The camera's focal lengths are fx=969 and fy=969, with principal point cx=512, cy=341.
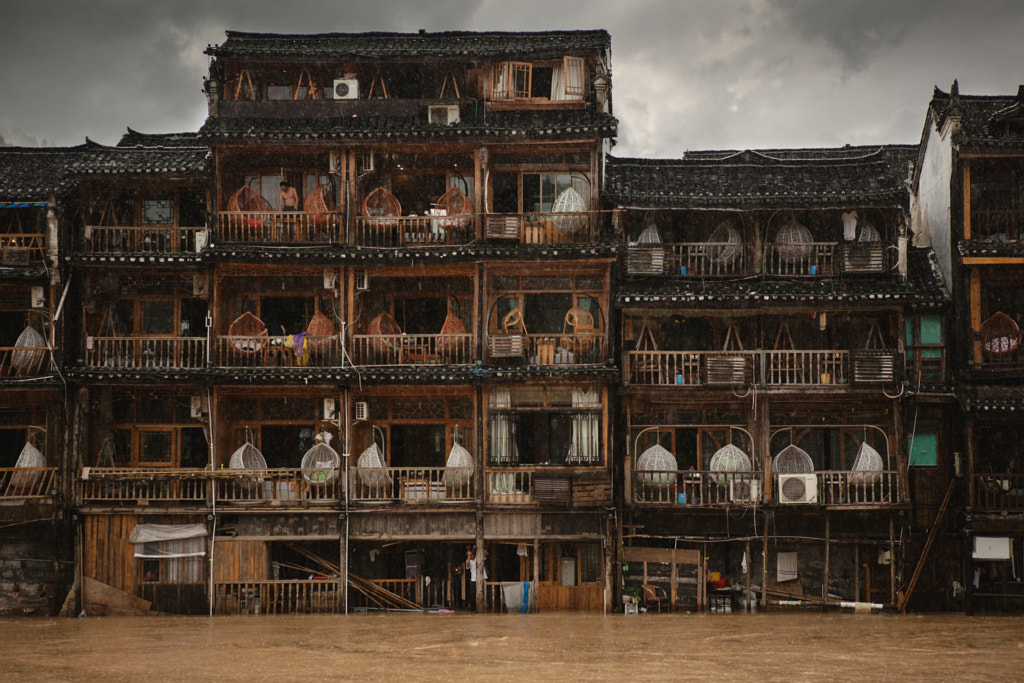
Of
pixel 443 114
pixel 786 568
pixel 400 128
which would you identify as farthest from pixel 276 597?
pixel 443 114

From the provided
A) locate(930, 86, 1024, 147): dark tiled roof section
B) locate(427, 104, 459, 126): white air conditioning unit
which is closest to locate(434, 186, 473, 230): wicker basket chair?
locate(427, 104, 459, 126): white air conditioning unit

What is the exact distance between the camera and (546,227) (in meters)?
28.4

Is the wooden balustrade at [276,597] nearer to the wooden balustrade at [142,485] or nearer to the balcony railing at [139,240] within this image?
the wooden balustrade at [142,485]

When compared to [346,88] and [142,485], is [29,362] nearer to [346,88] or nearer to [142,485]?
[142,485]

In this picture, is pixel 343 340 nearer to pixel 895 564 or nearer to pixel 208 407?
pixel 208 407

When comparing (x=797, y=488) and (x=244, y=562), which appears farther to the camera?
(x=244, y=562)

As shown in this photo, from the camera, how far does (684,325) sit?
2969 centimetres

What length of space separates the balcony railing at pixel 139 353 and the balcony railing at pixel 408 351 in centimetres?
465

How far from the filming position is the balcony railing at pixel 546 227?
28.0 m

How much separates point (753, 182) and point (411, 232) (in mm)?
10738

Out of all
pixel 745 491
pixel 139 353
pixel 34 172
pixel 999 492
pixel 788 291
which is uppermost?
pixel 34 172

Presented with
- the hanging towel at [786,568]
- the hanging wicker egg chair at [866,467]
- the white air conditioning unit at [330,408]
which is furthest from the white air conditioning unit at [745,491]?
the white air conditioning unit at [330,408]

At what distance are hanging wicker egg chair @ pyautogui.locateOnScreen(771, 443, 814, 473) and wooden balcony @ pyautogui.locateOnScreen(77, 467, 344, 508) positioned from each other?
12.5 meters

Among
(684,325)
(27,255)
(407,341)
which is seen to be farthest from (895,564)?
(27,255)
